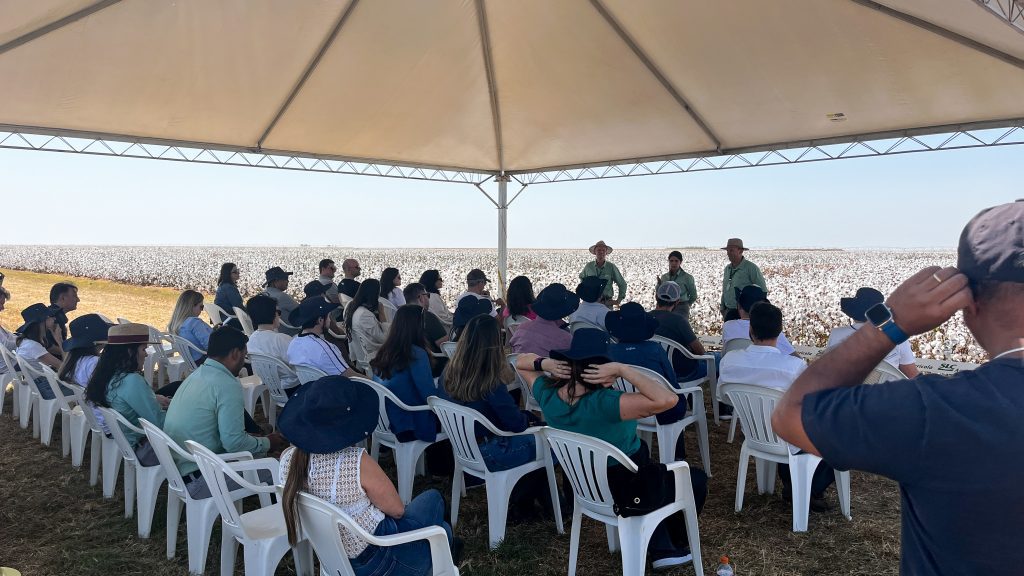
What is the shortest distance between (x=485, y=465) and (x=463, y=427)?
245 mm

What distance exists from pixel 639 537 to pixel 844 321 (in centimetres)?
1310

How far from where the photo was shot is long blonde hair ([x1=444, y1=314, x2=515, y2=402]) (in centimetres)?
362

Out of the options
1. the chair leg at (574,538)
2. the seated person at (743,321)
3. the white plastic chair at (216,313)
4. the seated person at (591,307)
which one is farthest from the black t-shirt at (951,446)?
the white plastic chair at (216,313)

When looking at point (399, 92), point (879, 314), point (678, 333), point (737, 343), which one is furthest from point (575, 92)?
point (879, 314)

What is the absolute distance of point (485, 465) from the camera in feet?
11.6

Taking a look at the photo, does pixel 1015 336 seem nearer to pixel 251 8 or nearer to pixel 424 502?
pixel 424 502

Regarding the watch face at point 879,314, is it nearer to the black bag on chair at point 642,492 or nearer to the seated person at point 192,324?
the black bag on chair at point 642,492

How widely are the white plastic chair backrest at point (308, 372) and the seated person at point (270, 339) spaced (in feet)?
1.27

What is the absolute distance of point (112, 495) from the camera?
4430 mm

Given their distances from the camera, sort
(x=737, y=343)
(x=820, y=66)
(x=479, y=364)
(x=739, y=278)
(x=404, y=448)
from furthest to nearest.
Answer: (x=739, y=278)
(x=820, y=66)
(x=737, y=343)
(x=404, y=448)
(x=479, y=364)

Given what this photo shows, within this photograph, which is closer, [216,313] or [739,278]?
[739,278]

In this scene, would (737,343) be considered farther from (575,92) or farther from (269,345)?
(575,92)

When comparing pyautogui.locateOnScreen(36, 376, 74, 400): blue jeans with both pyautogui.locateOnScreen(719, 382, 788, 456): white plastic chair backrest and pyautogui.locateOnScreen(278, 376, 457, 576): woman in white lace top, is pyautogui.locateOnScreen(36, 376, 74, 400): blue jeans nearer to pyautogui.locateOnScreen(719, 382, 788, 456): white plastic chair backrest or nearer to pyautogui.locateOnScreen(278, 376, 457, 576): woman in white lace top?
pyautogui.locateOnScreen(278, 376, 457, 576): woman in white lace top

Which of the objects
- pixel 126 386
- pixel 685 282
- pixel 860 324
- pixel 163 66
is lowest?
pixel 126 386
